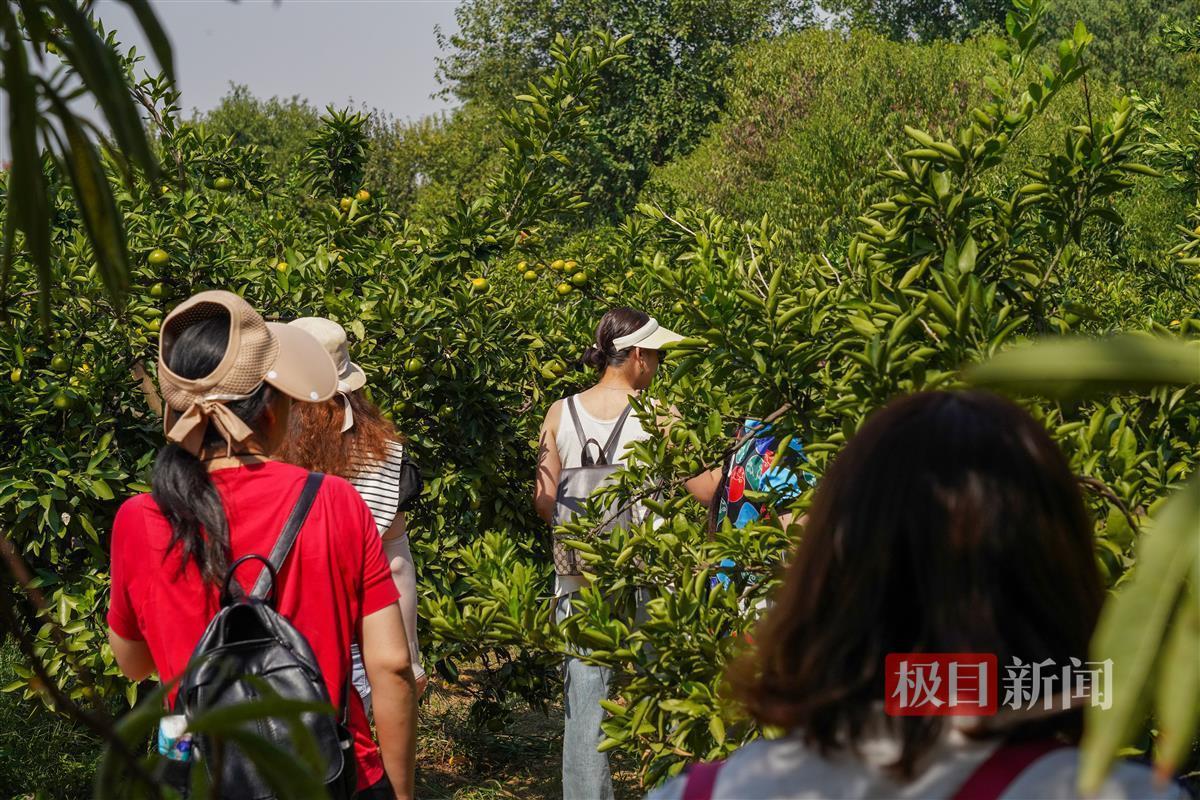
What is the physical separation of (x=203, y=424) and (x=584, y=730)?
7.22 ft

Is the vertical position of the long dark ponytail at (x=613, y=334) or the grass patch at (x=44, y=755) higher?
the long dark ponytail at (x=613, y=334)

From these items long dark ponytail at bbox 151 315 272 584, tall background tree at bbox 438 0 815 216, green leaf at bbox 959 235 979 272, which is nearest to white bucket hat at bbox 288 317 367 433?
long dark ponytail at bbox 151 315 272 584

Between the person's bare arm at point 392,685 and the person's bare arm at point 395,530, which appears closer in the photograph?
the person's bare arm at point 392,685

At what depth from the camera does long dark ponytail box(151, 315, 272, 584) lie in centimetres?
211

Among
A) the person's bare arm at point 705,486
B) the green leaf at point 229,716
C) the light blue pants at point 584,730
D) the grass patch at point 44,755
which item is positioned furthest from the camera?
the grass patch at point 44,755

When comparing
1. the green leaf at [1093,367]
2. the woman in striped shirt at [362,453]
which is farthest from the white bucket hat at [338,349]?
the green leaf at [1093,367]

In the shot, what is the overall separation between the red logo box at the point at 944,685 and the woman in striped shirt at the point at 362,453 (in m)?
2.18

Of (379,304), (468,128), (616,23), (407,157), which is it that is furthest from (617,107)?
(379,304)

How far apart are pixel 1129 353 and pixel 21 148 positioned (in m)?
0.72

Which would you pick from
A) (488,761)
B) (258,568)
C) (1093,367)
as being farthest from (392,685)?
(488,761)

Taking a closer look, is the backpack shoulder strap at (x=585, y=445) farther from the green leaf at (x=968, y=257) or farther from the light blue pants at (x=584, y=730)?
the green leaf at (x=968, y=257)

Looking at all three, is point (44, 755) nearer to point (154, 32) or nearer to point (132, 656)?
point (132, 656)

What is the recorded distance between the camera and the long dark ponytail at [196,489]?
211 cm

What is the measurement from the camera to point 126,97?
2.93 ft
